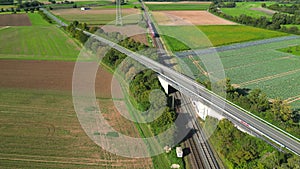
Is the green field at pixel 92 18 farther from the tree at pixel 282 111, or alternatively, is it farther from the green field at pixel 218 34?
the tree at pixel 282 111

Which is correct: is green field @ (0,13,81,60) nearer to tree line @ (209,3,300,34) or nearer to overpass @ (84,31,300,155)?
overpass @ (84,31,300,155)

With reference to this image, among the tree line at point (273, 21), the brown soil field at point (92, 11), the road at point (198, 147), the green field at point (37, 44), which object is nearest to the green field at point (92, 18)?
the brown soil field at point (92, 11)

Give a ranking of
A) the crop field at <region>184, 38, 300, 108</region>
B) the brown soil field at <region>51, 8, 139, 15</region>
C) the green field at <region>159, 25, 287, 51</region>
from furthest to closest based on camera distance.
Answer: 1. the brown soil field at <region>51, 8, 139, 15</region>
2. the green field at <region>159, 25, 287, 51</region>
3. the crop field at <region>184, 38, 300, 108</region>

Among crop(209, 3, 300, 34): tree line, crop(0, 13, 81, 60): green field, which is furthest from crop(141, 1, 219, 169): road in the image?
crop(209, 3, 300, 34): tree line

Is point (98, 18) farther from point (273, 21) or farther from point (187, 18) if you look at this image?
point (273, 21)

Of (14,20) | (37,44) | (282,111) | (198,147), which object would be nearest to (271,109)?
(282,111)

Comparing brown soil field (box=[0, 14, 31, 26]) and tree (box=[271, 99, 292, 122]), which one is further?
brown soil field (box=[0, 14, 31, 26])
